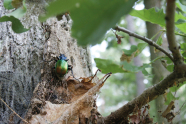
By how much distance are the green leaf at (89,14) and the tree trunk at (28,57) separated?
109 centimetres

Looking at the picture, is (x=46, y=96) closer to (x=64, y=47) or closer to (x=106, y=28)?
(x=64, y=47)

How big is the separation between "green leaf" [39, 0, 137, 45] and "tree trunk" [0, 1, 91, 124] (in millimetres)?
1086

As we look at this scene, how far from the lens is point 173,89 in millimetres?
1545

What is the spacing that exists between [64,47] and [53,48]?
131 millimetres

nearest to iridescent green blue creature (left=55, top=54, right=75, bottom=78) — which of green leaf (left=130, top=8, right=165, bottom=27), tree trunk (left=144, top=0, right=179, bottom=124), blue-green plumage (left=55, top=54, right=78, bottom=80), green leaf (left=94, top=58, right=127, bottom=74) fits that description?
blue-green plumage (left=55, top=54, right=78, bottom=80)

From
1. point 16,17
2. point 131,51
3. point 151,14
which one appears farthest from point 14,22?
point 131,51

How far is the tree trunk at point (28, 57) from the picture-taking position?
1244 mm

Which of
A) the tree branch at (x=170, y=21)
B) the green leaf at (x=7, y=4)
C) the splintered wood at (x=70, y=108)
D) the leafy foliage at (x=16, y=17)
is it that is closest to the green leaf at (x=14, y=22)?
the leafy foliage at (x=16, y=17)

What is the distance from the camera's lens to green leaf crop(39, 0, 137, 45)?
0.28 metres

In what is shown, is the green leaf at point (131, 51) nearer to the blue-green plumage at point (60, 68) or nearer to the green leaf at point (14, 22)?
the blue-green plumage at point (60, 68)

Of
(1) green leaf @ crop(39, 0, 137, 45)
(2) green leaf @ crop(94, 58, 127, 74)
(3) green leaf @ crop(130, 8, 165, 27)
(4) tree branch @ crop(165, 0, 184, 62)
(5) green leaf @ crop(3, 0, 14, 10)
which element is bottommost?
(1) green leaf @ crop(39, 0, 137, 45)

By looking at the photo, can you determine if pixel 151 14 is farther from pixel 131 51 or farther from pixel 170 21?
pixel 170 21

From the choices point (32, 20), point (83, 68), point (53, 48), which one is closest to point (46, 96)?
point (53, 48)

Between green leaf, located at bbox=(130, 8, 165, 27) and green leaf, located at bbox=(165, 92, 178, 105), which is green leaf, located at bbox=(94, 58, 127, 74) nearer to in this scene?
green leaf, located at bbox=(130, 8, 165, 27)
